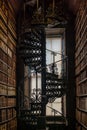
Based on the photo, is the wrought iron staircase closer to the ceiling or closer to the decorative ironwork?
the decorative ironwork

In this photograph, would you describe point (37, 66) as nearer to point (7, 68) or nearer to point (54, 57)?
point (54, 57)

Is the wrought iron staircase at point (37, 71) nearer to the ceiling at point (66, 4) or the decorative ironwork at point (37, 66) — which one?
the decorative ironwork at point (37, 66)

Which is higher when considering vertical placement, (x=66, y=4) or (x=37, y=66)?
(x=66, y=4)

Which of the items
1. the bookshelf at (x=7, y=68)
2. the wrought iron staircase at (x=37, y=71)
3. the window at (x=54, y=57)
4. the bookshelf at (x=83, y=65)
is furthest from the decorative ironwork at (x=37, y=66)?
the bookshelf at (x=83, y=65)

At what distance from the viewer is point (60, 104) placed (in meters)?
8.82

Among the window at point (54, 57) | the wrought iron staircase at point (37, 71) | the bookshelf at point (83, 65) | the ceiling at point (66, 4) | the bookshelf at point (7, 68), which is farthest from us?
the window at point (54, 57)

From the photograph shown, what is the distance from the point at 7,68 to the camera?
681 centimetres

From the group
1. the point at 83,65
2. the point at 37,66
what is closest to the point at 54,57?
the point at 37,66

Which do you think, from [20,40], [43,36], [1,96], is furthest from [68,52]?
[1,96]

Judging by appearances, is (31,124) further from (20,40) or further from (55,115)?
(20,40)

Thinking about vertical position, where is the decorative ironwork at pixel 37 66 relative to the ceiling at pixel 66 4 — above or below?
below

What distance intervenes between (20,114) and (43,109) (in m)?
0.69

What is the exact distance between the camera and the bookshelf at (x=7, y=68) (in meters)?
6.21

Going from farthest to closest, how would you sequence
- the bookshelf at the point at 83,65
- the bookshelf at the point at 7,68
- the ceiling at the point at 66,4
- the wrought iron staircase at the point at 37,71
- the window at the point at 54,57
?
the window at the point at 54,57
the ceiling at the point at 66,4
the wrought iron staircase at the point at 37,71
the bookshelf at the point at 7,68
the bookshelf at the point at 83,65
